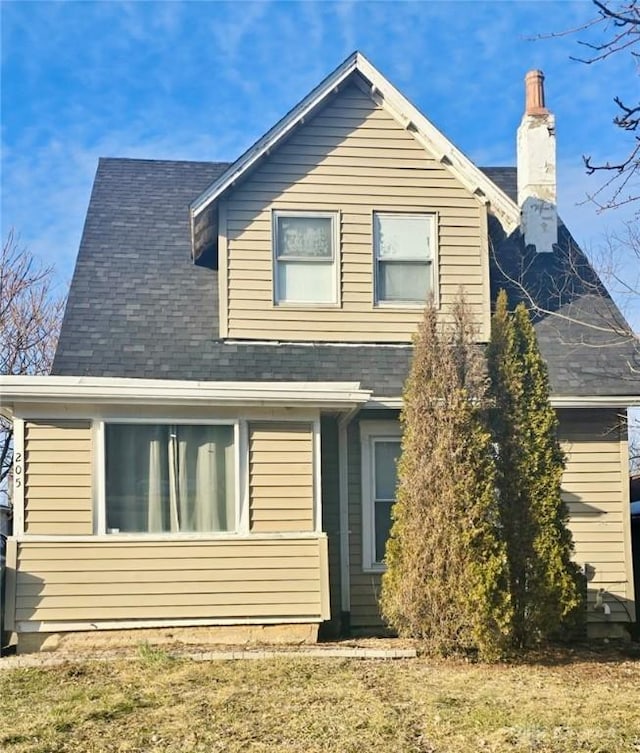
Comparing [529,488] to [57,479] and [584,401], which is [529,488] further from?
[57,479]

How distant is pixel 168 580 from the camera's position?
8695 millimetres

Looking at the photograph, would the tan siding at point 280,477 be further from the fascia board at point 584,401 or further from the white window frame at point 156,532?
the fascia board at point 584,401

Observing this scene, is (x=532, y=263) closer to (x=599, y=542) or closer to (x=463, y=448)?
(x=599, y=542)

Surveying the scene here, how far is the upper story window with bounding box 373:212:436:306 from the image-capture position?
10.6m

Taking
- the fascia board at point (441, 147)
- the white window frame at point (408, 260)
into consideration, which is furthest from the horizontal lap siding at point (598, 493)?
the fascia board at point (441, 147)

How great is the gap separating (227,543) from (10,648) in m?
2.37

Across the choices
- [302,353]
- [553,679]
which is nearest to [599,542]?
[553,679]

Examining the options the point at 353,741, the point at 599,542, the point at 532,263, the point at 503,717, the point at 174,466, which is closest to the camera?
the point at 353,741

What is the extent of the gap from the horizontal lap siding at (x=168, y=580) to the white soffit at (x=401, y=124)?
13.4 feet

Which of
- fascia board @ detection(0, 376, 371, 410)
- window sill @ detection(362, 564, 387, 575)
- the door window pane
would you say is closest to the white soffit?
fascia board @ detection(0, 376, 371, 410)

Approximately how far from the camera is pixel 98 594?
856cm

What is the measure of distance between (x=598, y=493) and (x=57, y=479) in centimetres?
608

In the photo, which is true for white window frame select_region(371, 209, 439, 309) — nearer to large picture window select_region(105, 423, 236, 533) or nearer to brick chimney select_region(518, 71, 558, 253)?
brick chimney select_region(518, 71, 558, 253)

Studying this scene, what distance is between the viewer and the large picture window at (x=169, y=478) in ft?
29.1
